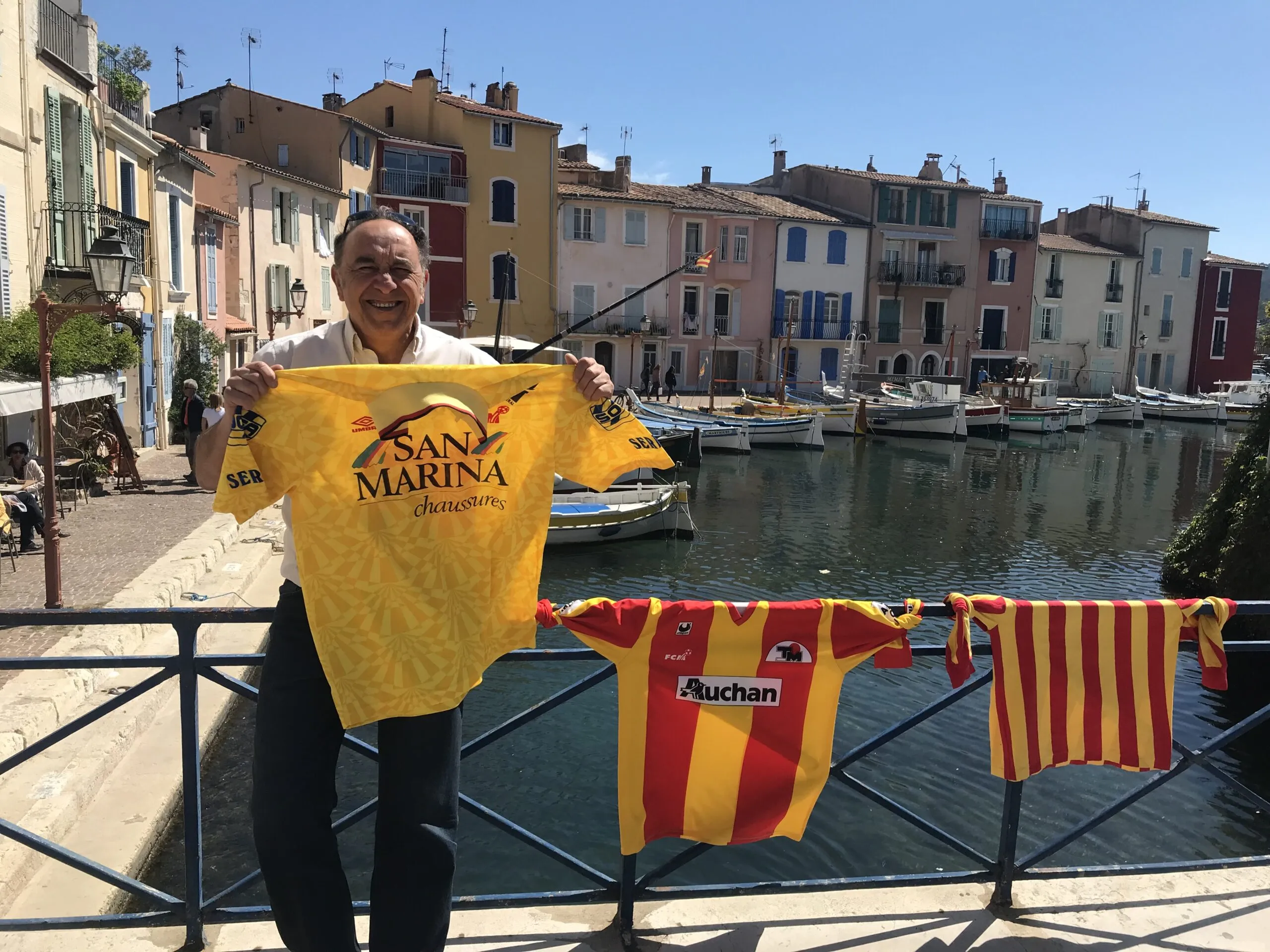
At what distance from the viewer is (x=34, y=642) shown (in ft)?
27.8

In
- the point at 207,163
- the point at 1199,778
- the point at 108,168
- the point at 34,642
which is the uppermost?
the point at 207,163

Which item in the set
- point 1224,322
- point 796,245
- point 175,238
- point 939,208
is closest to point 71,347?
point 175,238

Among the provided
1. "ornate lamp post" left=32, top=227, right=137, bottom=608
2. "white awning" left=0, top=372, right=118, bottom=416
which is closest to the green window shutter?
"white awning" left=0, top=372, right=118, bottom=416

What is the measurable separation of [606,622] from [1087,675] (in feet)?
5.63

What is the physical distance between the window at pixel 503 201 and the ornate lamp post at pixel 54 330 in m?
33.0

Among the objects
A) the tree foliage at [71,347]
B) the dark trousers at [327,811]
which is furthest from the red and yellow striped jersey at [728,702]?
the tree foliage at [71,347]

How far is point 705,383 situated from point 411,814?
47.1 meters

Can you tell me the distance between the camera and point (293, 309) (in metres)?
32.8

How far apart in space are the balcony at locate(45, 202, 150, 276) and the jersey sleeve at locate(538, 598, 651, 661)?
1591 centimetres

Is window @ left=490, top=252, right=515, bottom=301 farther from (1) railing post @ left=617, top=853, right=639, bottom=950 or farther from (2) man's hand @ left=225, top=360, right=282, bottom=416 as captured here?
(2) man's hand @ left=225, top=360, right=282, bottom=416

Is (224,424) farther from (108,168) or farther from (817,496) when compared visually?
(817,496)

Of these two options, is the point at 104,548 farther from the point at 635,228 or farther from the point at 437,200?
the point at 635,228

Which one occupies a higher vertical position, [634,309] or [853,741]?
[634,309]

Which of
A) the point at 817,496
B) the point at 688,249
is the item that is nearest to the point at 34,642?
the point at 817,496
